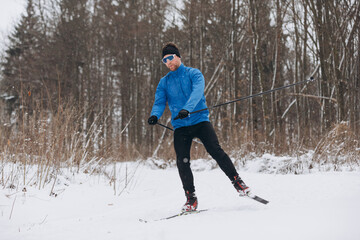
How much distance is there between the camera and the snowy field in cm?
196

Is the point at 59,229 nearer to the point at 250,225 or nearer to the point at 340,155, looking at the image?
the point at 250,225

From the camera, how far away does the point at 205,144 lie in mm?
3061

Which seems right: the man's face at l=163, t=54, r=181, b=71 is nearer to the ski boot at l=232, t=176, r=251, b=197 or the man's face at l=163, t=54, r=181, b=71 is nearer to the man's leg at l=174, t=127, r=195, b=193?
the man's leg at l=174, t=127, r=195, b=193

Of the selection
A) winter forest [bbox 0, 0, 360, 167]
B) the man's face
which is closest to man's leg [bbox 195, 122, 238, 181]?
the man's face

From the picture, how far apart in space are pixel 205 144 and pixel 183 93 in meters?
0.58

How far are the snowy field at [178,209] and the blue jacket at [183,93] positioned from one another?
94cm

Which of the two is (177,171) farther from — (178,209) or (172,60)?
(172,60)

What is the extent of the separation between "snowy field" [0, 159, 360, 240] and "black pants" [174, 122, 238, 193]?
37 centimetres

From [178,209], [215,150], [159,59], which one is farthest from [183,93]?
[159,59]

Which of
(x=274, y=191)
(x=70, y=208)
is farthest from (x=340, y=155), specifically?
(x=70, y=208)

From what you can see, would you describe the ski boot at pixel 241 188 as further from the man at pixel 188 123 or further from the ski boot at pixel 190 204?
the ski boot at pixel 190 204

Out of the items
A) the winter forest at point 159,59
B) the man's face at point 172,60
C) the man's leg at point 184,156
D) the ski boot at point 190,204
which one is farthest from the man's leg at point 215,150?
the winter forest at point 159,59

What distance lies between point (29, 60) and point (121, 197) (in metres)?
14.4

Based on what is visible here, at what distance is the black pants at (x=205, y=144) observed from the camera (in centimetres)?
296
